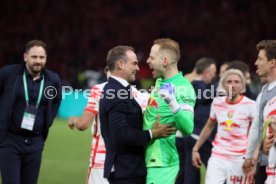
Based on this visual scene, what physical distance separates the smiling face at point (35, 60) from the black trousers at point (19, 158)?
0.82m

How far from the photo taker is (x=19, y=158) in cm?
883

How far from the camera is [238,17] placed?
32500mm

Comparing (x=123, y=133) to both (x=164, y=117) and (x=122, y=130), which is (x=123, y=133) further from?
(x=164, y=117)

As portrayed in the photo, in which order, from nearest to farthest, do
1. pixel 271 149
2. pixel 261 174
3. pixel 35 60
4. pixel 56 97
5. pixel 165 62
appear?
pixel 165 62 → pixel 271 149 → pixel 261 174 → pixel 35 60 → pixel 56 97

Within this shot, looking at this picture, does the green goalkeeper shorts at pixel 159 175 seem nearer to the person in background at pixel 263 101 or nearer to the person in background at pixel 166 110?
the person in background at pixel 166 110

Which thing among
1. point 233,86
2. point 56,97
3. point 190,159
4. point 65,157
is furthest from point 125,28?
point 56,97

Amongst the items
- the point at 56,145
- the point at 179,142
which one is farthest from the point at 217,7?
the point at 179,142

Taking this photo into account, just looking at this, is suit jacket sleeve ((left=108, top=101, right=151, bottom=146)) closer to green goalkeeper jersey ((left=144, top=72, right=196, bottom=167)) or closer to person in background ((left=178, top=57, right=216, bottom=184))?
green goalkeeper jersey ((left=144, top=72, right=196, bottom=167))

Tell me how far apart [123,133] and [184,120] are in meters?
0.57

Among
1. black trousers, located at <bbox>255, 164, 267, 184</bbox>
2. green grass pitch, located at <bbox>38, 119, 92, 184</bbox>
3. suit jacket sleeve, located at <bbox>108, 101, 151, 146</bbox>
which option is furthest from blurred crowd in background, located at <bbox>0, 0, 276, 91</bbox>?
suit jacket sleeve, located at <bbox>108, 101, 151, 146</bbox>

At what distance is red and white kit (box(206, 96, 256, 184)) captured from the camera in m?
9.56

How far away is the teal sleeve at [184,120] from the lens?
269 inches

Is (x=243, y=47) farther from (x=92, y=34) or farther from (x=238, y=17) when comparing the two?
(x=92, y=34)

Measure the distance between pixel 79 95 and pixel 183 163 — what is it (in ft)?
46.5
